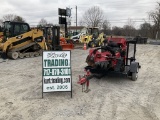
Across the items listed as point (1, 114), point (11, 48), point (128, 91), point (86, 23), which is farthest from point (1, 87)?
point (86, 23)

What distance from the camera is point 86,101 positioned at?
6.25 metres

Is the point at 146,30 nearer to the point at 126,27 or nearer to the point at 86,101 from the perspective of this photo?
the point at 126,27

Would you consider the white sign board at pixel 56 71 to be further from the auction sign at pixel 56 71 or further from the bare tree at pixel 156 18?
the bare tree at pixel 156 18

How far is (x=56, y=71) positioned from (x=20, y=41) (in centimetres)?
924

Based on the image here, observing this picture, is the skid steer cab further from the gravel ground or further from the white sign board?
the white sign board

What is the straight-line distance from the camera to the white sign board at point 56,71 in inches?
256

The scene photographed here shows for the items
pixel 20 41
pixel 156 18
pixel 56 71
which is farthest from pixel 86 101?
pixel 156 18

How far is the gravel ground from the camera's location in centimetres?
530

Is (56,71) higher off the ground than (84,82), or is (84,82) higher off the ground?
(56,71)

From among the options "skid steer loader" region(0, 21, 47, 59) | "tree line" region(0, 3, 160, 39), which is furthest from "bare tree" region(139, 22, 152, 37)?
"skid steer loader" region(0, 21, 47, 59)

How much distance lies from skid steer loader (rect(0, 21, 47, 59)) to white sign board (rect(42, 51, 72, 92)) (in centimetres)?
873

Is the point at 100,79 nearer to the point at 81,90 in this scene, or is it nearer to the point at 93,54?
the point at 93,54

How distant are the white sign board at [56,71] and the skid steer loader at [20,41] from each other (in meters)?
8.73

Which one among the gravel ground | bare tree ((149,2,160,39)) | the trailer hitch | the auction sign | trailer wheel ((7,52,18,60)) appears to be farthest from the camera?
bare tree ((149,2,160,39))
